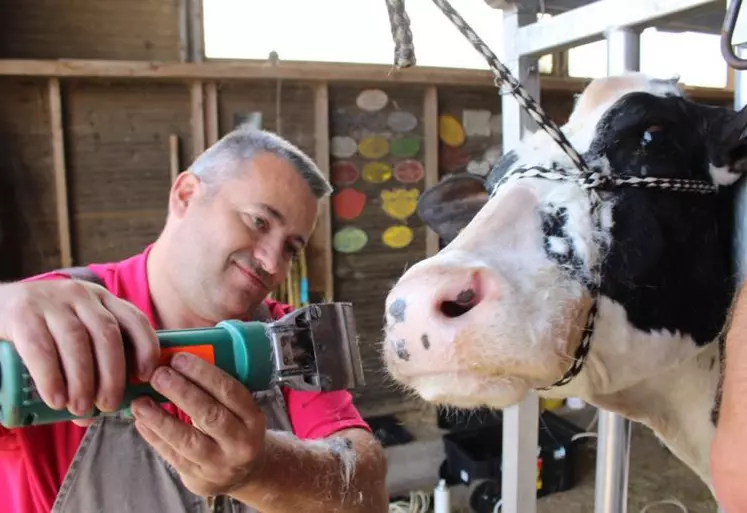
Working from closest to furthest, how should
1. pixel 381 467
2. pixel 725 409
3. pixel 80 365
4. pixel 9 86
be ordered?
pixel 725 409, pixel 80 365, pixel 381 467, pixel 9 86

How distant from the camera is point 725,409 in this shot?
479 millimetres

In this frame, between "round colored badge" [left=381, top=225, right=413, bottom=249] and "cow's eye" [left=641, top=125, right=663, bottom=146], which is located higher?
"cow's eye" [left=641, top=125, right=663, bottom=146]

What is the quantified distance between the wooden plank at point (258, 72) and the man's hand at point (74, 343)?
190 centimetres

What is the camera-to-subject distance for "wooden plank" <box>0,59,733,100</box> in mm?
2584

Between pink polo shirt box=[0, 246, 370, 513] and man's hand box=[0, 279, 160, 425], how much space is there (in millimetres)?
358

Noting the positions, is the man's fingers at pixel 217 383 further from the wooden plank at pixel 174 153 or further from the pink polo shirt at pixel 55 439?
the wooden plank at pixel 174 153

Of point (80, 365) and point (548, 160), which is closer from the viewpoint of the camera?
point (80, 365)

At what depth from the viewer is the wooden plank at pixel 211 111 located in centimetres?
288

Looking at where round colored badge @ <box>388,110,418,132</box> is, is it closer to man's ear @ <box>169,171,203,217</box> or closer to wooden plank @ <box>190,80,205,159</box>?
wooden plank @ <box>190,80,205,159</box>

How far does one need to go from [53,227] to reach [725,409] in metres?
2.87

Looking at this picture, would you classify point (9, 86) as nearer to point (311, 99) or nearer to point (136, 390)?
point (311, 99)

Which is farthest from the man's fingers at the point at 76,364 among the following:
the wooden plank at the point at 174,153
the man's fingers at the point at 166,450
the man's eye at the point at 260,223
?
the wooden plank at the point at 174,153

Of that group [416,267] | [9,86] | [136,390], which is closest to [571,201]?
[416,267]

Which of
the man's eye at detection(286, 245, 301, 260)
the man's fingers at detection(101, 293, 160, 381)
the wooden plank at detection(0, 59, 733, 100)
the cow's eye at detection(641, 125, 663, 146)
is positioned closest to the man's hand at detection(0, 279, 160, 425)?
the man's fingers at detection(101, 293, 160, 381)
